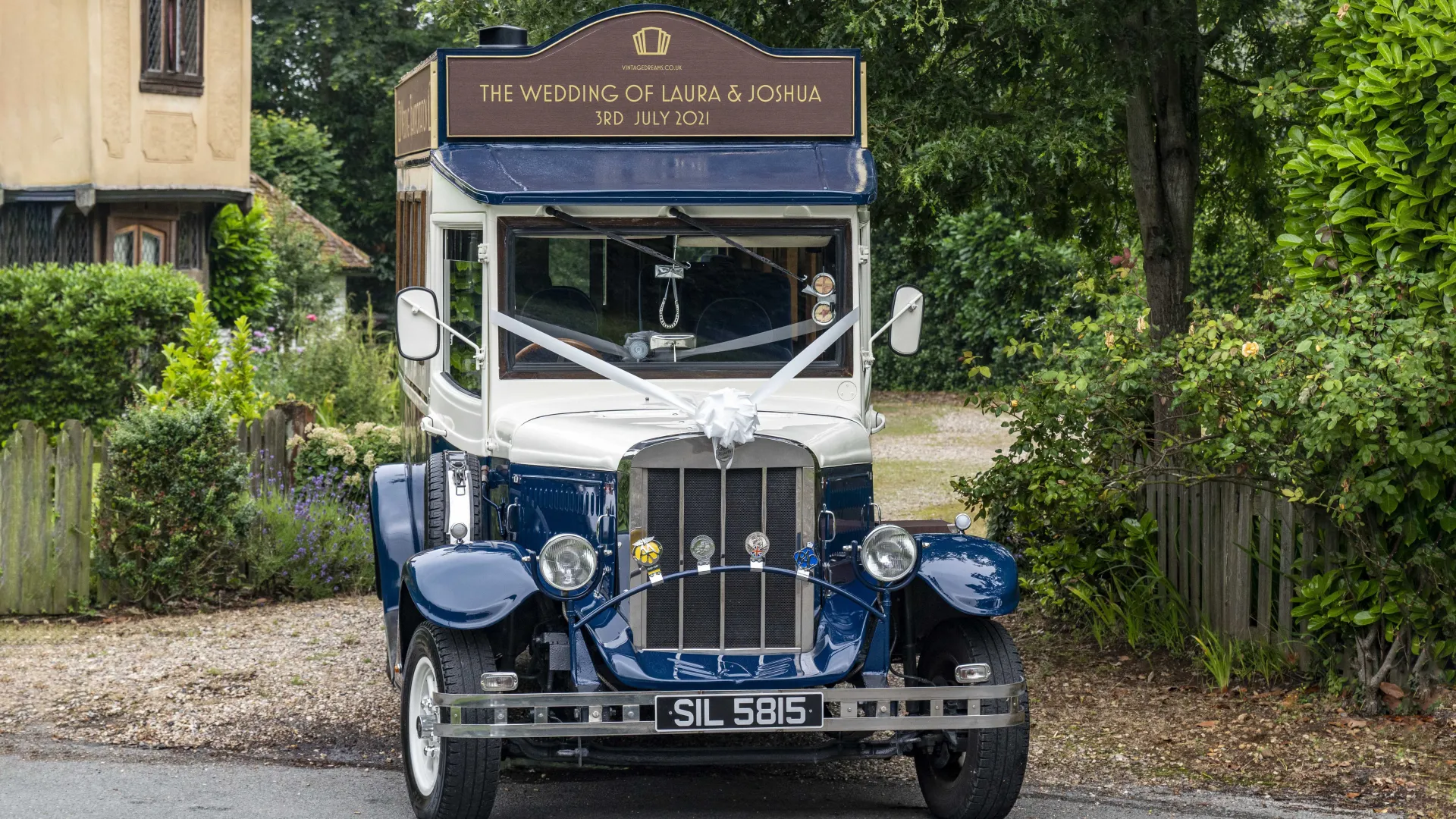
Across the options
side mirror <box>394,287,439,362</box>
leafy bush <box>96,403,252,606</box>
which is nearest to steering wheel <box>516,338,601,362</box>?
side mirror <box>394,287,439,362</box>

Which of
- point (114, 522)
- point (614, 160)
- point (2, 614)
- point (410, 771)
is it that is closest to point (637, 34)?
point (614, 160)

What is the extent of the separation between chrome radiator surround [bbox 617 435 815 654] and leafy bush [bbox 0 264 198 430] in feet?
40.0

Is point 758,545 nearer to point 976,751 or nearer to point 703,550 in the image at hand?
point 703,550

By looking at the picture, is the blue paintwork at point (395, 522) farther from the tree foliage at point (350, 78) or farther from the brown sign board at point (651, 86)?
the tree foliage at point (350, 78)

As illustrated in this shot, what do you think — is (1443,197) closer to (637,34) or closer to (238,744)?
(637,34)

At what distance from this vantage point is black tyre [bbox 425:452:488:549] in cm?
661

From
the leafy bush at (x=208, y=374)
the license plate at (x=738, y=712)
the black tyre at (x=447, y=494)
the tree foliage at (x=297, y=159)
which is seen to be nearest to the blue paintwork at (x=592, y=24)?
the black tyre at (x=447, y=494)

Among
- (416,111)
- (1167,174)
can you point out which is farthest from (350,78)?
(416,111)

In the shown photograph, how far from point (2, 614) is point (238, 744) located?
11.4ft

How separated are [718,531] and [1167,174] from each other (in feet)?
16.0

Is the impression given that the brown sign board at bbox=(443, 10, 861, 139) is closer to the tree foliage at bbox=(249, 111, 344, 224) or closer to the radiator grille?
the radiator grille

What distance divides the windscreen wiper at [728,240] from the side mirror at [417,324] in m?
1.00

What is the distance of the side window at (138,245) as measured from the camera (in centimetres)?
2205

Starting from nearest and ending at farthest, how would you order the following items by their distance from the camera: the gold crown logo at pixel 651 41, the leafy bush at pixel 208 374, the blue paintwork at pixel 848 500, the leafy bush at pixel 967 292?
the blue paintwork at pixel 848 500 < the gold crown logo at pixel 651 41 < the leafy bush at pixel 208 374 < the leafy bush at pixel 967 292
